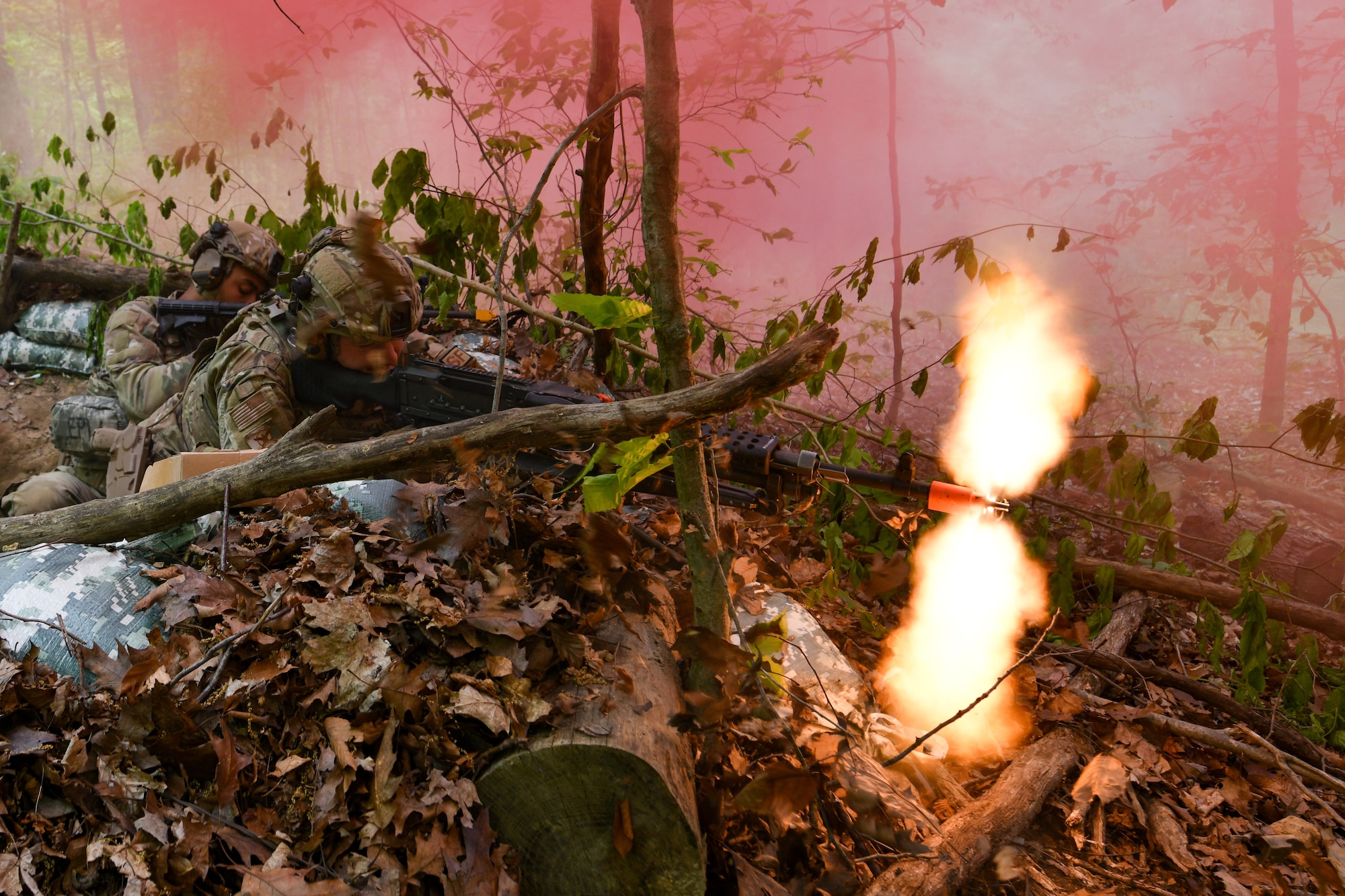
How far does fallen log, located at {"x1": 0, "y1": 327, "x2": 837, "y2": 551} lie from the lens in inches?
57.3

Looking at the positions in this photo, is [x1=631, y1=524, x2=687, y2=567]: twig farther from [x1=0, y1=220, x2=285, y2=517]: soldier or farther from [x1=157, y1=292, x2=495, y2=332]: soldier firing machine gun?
→ [x1=0, y1=220, x2=285, y2=517]: soldier

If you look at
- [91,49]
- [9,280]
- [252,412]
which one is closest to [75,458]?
[252,412]

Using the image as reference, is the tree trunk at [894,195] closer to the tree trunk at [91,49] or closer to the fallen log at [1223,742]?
the fallen log at [1223,742]

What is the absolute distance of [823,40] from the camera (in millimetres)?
5805

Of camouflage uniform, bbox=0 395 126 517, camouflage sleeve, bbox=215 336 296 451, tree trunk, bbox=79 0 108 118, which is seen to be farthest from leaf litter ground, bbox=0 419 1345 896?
tree trunk, bbox=79 0 108 118

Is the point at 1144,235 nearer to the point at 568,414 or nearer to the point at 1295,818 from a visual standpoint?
the point at 1295,818

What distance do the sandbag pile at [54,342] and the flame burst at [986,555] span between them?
6715 mm

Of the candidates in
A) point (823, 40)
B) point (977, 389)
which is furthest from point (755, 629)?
point (823, 40)

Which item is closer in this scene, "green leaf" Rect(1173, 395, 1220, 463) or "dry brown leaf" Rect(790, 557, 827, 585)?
"green leaf" Rect(1173, 395, 1220, 463)

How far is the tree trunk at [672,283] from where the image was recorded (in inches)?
64.6

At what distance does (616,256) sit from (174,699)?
3816 millimetres

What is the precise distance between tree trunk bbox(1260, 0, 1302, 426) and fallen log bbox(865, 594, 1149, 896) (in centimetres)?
367

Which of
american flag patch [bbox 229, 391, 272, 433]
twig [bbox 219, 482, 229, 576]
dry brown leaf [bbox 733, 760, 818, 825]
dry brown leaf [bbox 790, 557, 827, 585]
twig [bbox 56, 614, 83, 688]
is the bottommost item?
dry brown leaf [bbox 790, 557, 827, 585]

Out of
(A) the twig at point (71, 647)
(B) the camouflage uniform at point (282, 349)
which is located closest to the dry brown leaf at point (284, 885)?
(A) the twig at point (71, 647)
